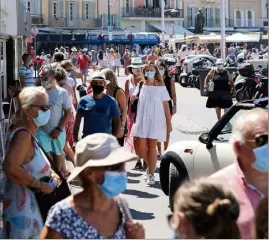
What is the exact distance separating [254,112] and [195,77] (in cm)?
2650

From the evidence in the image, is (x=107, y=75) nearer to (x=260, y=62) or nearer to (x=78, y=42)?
(x=260, y=62)

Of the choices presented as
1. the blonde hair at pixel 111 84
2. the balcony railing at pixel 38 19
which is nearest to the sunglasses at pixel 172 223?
the blonde hair at pixel 111 84

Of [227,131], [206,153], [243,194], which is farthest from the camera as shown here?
[227,131]

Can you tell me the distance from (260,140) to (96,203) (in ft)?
3.06

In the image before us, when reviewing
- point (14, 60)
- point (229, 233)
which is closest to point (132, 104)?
point (229, 233)

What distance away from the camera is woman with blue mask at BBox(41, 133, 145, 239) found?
12.1 ft

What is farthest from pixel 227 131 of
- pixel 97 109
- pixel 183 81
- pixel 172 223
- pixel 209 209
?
pixel 183 81

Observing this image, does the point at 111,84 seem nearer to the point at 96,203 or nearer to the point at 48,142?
the point at 48,142

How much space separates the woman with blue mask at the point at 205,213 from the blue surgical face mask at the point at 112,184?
473 mm

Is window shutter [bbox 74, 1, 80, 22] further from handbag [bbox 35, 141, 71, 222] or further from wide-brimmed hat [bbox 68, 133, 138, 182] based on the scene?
wide-brimmed hat [bbox 68, 133, 138, 182]

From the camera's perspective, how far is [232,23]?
8488 cm

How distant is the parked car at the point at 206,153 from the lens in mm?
7617

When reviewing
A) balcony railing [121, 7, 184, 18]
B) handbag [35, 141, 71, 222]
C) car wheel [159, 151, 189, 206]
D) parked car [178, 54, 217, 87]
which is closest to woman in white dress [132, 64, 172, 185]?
car wheel [159, 151, 189, 206]

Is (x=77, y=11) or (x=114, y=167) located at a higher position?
(x=77, y=11)
